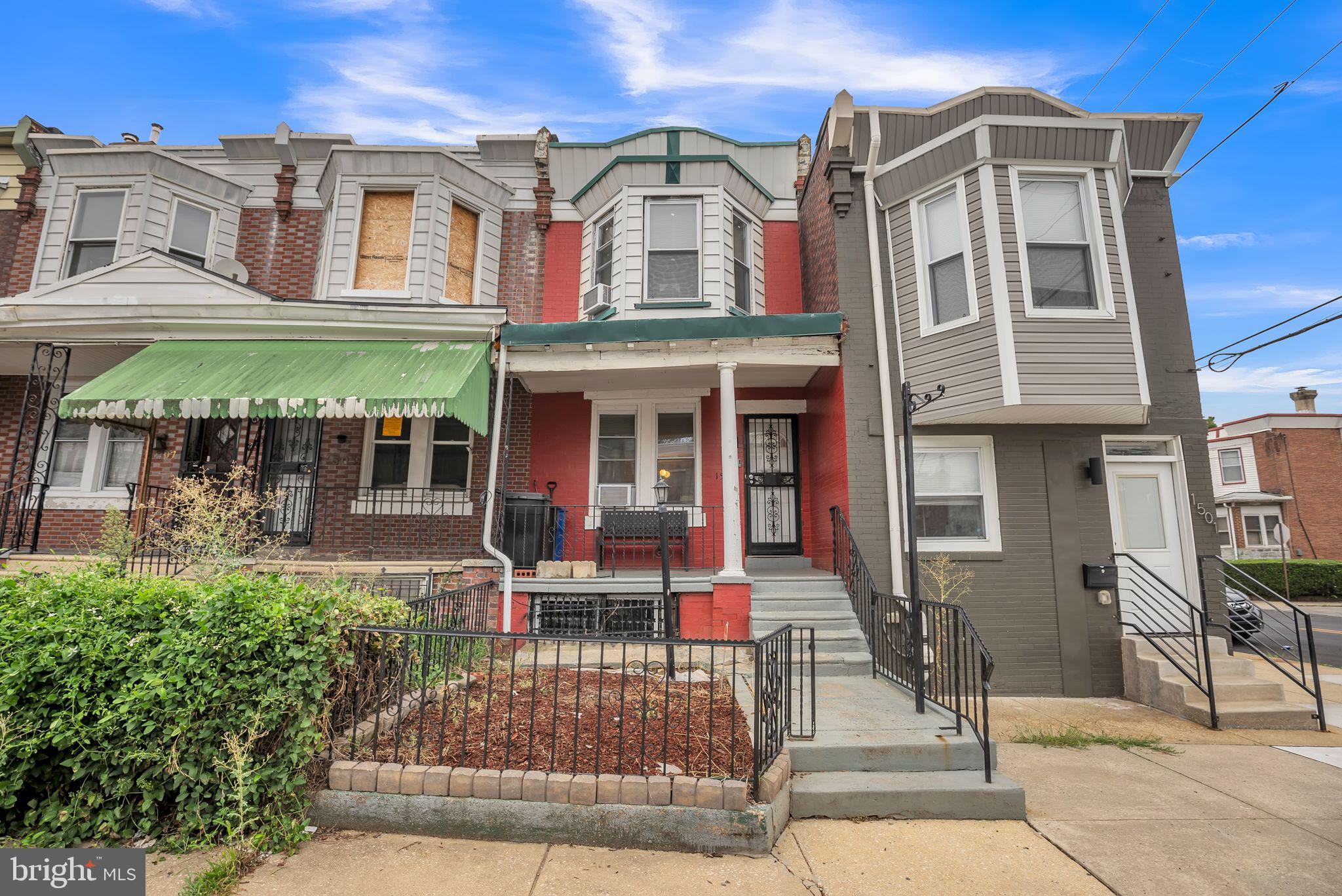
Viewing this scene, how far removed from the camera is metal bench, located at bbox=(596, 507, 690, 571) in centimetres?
873

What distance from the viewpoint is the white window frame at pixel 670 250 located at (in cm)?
959

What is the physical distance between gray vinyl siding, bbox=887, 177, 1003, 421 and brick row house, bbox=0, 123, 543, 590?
5.32 m

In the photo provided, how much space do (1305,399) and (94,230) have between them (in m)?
42.2

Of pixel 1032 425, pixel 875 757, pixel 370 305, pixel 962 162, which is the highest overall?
pixel 962 162

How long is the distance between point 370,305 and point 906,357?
7162mm

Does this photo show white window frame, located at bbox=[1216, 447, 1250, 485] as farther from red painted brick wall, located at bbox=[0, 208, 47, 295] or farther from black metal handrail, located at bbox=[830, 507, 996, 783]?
red painted brick wall, located at bbox=[0, 208, 47, 295]

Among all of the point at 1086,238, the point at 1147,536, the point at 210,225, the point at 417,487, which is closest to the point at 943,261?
the point at 1086,238

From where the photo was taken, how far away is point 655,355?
26.6 ft

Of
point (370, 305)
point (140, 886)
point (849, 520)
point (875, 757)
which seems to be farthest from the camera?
point (370, 305)

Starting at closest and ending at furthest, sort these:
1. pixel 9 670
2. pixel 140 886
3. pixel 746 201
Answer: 1. pixel 140 886
2. pixel 9 670
3. pixel 746 201

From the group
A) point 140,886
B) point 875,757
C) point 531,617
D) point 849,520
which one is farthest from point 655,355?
point 140,886

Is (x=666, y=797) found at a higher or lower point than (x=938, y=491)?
lower

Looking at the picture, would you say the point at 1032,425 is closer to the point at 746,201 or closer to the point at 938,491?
the point at 938,491

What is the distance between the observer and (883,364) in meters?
7.96
